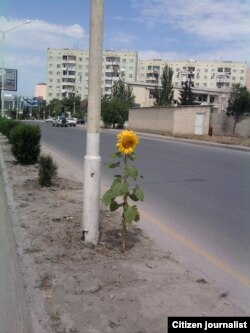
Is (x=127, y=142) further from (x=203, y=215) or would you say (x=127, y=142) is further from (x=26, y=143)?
(x=26, y=143)

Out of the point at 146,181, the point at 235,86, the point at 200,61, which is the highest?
the point at 200,61

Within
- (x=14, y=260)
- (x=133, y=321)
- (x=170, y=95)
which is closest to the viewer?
(x=133, y=321)

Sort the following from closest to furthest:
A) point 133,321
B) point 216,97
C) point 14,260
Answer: point 133,321 < point 14,260 < point 216,97

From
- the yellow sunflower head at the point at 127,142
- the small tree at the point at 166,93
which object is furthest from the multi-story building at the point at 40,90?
the yellow sunflower head at the point at 127,142

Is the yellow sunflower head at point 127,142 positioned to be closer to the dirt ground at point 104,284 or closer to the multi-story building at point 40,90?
the dirt ground at point 104,284

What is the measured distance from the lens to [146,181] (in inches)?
→ 469

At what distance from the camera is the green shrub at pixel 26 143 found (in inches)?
539

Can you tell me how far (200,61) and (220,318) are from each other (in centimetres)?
14128

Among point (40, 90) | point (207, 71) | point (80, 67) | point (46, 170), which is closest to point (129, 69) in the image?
point (80, 67)

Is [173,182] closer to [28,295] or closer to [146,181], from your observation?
[146,181]

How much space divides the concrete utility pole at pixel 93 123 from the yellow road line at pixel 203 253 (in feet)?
4.41

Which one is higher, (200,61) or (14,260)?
(200,61)

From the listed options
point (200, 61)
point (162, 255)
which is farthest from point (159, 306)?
point (200, 61)

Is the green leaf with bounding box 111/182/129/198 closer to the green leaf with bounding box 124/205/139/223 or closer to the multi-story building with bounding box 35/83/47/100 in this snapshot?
the green leaf with bounding box 124/205/139/223
